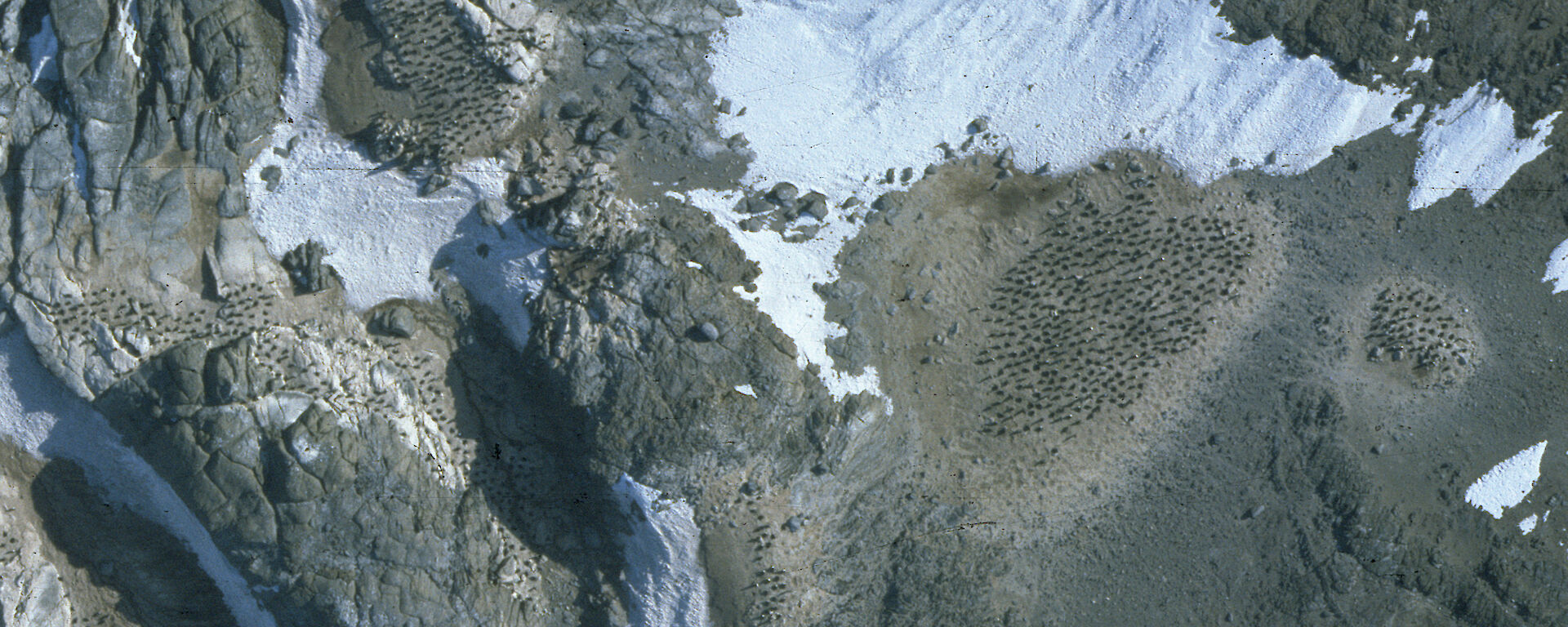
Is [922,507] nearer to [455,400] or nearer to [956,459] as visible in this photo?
[956,459]

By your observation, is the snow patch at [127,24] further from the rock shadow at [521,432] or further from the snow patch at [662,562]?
the snow patch at [662,562]

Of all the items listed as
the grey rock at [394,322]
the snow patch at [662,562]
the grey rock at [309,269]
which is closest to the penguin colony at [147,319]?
the grey rock at [309,269]

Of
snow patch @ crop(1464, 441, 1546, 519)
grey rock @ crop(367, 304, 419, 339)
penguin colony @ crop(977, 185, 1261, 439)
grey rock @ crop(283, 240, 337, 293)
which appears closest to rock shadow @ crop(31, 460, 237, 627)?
grey rock @ crop(283, 240, 337, 293)

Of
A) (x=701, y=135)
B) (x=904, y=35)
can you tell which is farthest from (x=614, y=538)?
(x=904, y=35)

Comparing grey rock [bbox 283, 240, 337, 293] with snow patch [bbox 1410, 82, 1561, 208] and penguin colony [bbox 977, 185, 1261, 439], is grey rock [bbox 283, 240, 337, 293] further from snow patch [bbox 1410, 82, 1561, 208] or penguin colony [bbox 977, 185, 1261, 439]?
snow patch [bbox 1410, 82, 1561, 208]

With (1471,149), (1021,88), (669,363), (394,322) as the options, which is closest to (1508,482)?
(1471,149)

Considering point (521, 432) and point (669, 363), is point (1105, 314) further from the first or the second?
point (521, 432)

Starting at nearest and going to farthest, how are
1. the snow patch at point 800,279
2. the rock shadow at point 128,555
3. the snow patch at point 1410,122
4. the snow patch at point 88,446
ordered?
the snow patch at point 88,446 < the snow patch at point 800,279 < the rock shadow at point 128,555 < the snow patch at point 1410,122
